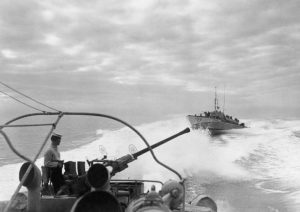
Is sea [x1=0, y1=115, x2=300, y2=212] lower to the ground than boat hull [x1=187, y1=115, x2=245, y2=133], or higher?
lower

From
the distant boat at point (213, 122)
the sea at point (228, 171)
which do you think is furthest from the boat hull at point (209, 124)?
the sea at point (228, 171)

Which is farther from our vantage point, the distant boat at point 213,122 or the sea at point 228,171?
the distant boat at point 213,122

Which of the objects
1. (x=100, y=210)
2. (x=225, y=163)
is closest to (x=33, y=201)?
(x=100, y=210)

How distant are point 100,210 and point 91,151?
35.6 meters

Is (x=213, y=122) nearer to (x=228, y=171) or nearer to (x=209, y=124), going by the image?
(x=209, y=124)

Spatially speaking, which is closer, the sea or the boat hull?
the sea

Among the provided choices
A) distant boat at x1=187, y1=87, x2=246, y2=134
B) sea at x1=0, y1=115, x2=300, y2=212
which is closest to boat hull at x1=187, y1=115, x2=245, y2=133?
distant boat at x1=187, y1=87, x2=246, y2=134

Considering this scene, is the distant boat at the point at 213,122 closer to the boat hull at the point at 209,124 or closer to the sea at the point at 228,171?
the boat hull at the point at 209,124

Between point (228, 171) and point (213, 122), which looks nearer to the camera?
point (228, 171)

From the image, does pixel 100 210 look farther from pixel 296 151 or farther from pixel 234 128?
pixel 234 128

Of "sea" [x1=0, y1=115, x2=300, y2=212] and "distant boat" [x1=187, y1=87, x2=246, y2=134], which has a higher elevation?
"distant boat" [x1=187, y1=87, x2=246, y2=134]

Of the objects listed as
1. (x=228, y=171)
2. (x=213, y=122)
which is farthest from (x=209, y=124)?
(x=228, y=171)

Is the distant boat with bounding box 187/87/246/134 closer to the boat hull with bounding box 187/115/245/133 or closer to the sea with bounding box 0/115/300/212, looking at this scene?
the boat hull with bounding box 187/115/245/133

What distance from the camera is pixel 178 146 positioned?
4022 centimetres
